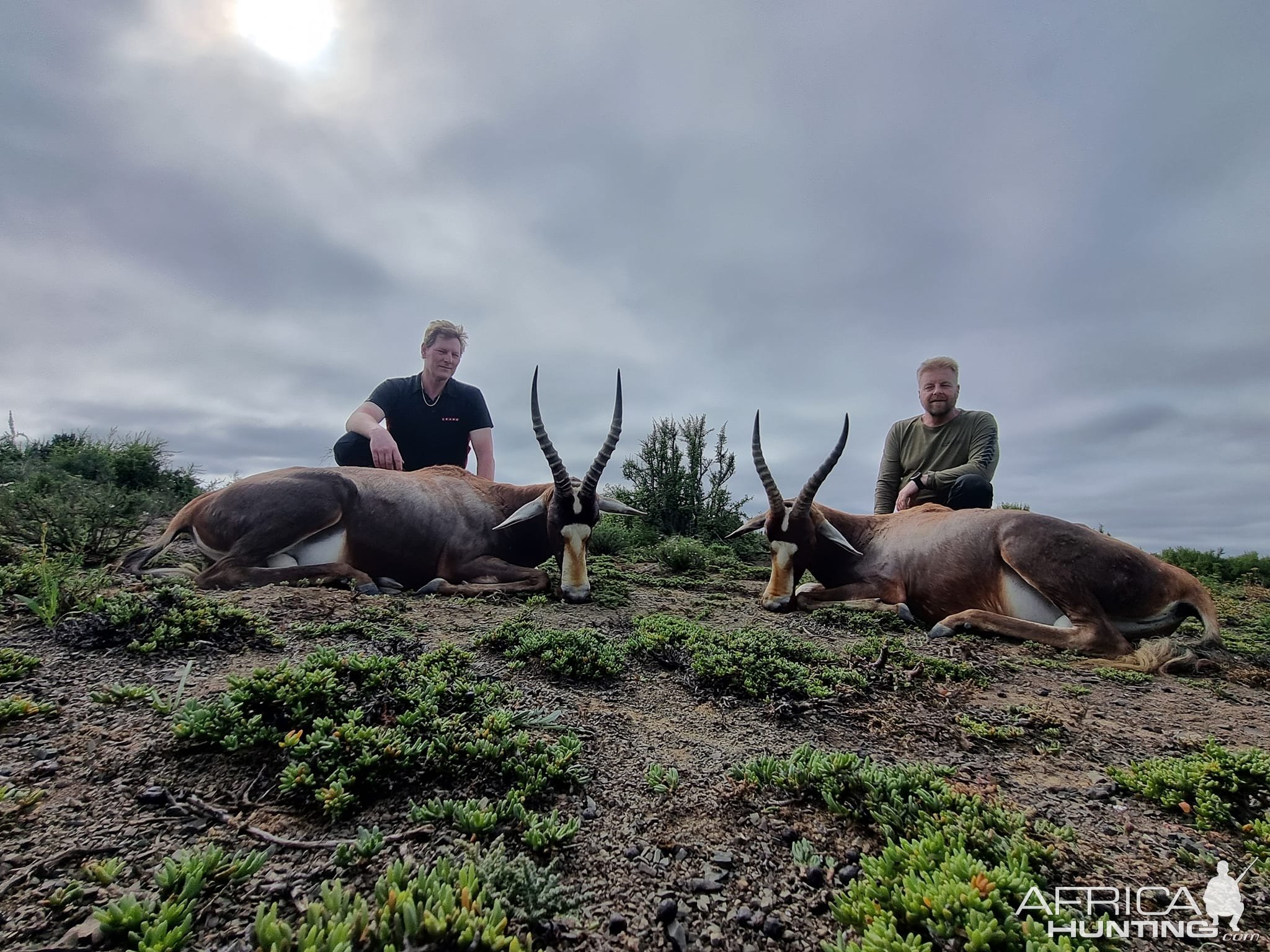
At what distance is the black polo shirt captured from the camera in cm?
840

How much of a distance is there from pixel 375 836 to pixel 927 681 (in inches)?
137

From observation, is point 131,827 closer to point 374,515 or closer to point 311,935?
point 311,935

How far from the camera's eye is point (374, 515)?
611 centimetres

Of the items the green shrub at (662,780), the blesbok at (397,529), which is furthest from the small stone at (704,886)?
the blesbok at (397,529)

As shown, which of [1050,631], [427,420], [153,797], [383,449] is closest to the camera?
[153,797]

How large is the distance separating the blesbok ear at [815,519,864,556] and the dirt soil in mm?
3058

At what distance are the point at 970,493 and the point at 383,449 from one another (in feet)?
24.8

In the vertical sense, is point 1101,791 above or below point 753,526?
below

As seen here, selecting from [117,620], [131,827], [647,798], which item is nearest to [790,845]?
[647,798]

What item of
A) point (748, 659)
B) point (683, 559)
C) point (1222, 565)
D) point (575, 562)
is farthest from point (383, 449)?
point (1222, 565)

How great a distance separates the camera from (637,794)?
2.26 m

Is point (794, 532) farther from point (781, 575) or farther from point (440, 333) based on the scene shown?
point (440, 333)

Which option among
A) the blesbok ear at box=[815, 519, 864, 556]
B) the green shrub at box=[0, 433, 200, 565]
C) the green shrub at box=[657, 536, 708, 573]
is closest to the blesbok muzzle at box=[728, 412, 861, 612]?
the blesbok ear at box=[815, 519, 864, 556]

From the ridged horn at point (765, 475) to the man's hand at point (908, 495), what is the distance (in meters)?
2.22
